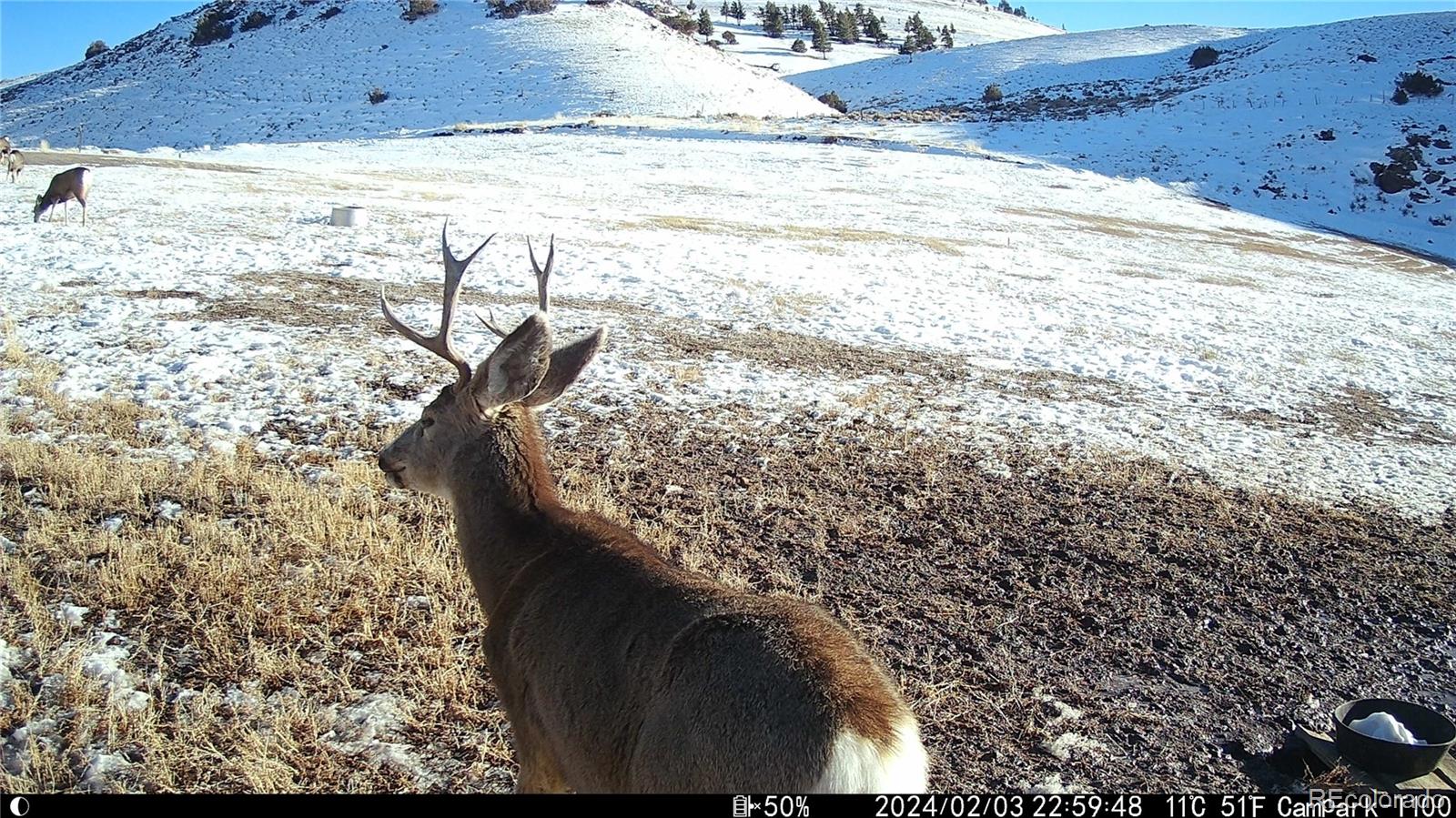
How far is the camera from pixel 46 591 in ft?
16.2

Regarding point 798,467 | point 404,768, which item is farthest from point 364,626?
point 798,467

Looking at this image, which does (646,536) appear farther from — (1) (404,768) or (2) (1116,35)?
(2) (1116,35)

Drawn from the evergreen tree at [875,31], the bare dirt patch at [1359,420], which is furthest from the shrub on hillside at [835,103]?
the bare dirt patch at [1359,420]

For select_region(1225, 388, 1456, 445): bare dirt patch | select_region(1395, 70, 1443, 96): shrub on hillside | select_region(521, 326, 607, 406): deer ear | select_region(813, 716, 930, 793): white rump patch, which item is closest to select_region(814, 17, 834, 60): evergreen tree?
select_region(1395, 70, 1443, 96): shrub on hillside

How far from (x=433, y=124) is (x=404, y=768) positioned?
4990cm

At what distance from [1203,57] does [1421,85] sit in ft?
66.0

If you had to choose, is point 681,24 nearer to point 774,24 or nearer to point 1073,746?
point 774,24

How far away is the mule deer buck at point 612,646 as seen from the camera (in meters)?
2.41

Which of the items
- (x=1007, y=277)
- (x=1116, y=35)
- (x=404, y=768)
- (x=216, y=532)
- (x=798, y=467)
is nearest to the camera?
(x=404, y=768)

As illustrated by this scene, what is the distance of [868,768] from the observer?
2.33 m

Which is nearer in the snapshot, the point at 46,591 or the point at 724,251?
the point at 46,591

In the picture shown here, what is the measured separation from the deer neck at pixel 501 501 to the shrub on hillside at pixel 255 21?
260ft

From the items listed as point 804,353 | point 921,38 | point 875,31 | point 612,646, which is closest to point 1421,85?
point 804,353

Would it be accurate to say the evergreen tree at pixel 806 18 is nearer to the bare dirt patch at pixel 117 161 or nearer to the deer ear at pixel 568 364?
the bare dirt patch at pixel 117 161
